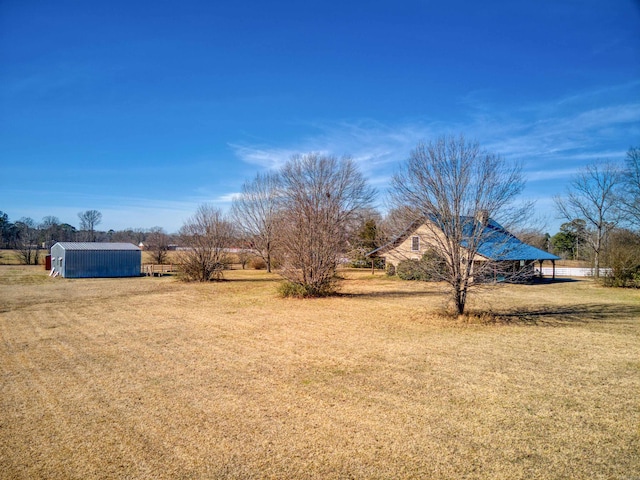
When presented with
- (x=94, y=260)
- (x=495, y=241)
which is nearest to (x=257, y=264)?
(x=94, y=260)

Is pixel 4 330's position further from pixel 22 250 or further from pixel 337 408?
pixel 22 250

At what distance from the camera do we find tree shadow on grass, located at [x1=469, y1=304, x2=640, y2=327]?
1269 centimetres

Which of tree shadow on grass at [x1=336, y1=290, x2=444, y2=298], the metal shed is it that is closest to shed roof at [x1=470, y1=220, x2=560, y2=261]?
tree shadow on grass at [x1=336, y1=290, x2=444, y2=298]

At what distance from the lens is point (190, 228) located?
28.0 m

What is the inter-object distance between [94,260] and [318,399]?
98.9 ft

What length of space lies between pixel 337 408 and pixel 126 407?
296 cm

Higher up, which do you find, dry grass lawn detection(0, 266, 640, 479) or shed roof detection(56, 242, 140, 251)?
shed roof detection(56, 242, 140, 251)

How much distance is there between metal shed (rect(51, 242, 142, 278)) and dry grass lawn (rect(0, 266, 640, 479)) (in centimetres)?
1904

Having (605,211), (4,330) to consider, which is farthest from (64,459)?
(605,211)

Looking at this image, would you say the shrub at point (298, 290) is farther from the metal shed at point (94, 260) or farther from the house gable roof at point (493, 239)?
the metal shed at point (94, 260)

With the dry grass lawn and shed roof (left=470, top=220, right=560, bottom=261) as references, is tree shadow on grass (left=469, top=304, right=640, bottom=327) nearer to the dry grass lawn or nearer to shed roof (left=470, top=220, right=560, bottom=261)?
the dry grass lawn

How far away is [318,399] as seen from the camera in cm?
591

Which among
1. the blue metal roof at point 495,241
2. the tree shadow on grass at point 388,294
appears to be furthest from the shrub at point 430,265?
the tree shadow on grass at point 388,294

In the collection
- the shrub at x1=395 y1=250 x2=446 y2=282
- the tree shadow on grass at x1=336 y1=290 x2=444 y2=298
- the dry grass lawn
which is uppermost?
the shrub at x1=395 y1=250 x2=446 y2=282
